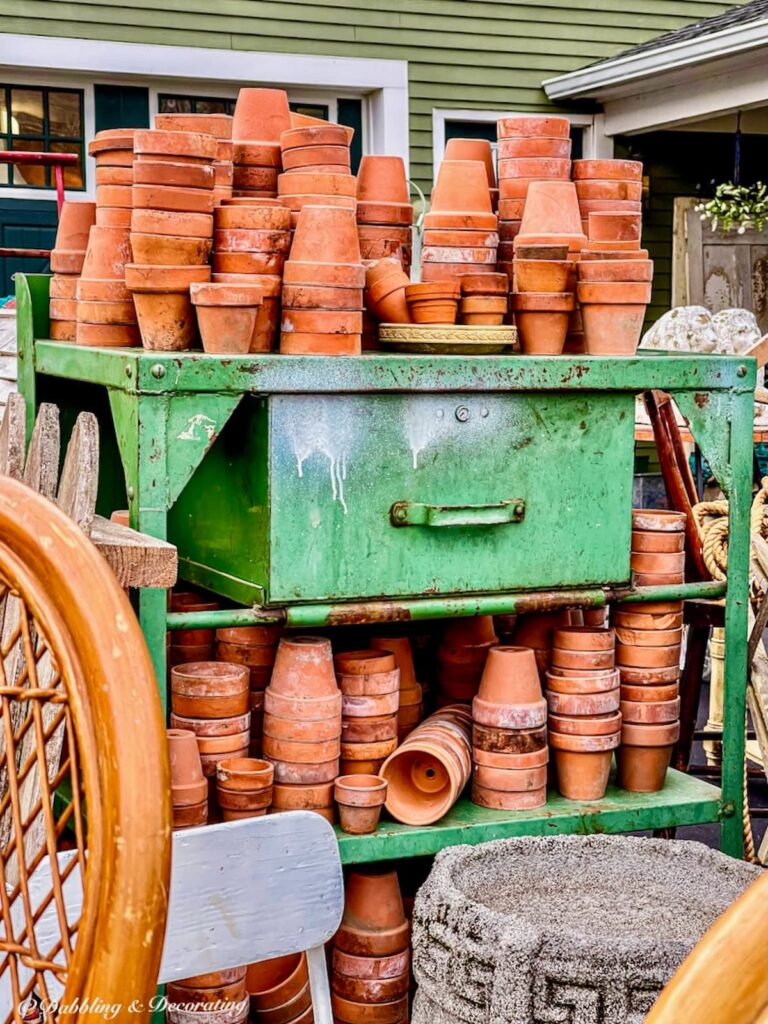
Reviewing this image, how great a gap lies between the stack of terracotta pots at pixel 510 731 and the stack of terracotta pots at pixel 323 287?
2.21 ft

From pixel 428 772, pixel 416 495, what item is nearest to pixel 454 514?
pixel 416 495

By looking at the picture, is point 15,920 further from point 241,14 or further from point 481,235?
point 241,14

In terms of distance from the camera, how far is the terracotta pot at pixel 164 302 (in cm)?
244

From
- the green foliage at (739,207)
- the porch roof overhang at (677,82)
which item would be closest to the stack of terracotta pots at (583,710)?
the porch roof overhang at (677,82)

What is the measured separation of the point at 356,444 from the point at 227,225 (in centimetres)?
48

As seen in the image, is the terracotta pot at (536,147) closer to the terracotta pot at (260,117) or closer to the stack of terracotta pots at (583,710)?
the terracotta pot at (260,117)

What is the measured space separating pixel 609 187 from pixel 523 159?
19 centimetres

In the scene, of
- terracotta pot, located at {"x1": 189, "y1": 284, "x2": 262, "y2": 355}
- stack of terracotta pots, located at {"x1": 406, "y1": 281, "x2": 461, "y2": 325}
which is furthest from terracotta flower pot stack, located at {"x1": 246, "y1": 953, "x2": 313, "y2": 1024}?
stack of terracotta pots, located at {"x1": 406, "y1": 281, "x2": 461, "y2": 325}

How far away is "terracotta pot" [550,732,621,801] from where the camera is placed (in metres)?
2.66

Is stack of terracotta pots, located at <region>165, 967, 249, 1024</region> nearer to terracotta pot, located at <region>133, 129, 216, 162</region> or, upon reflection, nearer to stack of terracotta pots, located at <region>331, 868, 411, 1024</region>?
stack of terracotta pots, located at <region>331, 868, 411, 1024</region>

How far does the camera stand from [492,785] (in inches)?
103

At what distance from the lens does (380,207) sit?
277 cm

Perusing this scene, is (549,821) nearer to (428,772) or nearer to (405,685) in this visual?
(428,772)

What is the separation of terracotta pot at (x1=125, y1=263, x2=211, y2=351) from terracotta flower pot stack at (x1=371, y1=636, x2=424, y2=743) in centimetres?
71
